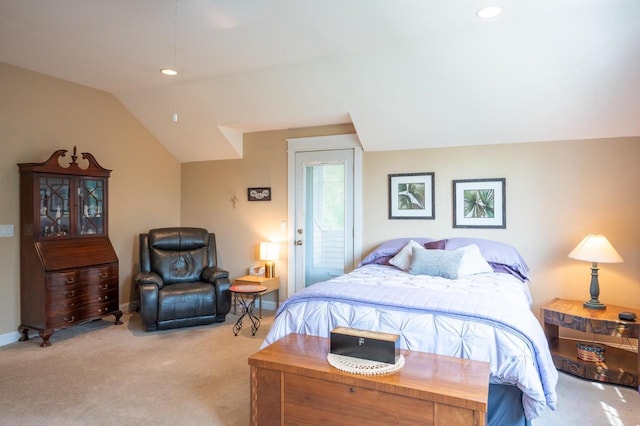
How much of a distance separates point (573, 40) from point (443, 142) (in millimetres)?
1473

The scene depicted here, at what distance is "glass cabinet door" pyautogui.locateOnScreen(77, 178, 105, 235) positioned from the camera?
419 centimetres

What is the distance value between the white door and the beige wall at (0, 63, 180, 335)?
194cm

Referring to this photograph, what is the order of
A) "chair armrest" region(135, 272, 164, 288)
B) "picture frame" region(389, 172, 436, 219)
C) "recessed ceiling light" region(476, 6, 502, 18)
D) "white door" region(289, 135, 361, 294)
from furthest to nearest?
"white door" region(289, 135, 361, 294)
"picture frame" region(389, 172, 436, 219)
"chair armrest" region(135, 272, 164, 288)
"recessed ceiling light" region(476, 6, 502, 18)

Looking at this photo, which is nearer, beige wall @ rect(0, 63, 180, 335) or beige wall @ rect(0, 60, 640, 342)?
beige wall @ rect(0, 60, 640, 342)

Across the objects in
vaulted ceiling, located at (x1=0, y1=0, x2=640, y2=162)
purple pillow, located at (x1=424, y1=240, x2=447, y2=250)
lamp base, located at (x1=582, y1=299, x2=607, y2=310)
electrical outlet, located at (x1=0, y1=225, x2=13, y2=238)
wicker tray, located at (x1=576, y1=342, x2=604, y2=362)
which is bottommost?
wicker tray, located at (x1=576, y1=342, x2=604, y2=362)

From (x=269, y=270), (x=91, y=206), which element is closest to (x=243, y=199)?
(x=269, y=270)

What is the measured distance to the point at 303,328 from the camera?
2525mm

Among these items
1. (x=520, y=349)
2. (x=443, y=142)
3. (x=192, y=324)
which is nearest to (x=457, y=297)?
(x=520, y=349)

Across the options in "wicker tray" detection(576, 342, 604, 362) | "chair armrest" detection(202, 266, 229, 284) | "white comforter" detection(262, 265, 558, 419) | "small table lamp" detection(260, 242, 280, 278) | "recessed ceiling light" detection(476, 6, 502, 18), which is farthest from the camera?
"small table lamp" detection(260, 242, 280, 278)

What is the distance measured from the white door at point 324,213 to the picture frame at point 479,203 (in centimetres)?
111

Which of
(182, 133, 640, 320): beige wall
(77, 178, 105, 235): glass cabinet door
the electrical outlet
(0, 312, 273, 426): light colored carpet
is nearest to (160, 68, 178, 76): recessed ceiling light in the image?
(77, 178, 105, 235): glass cabinet door

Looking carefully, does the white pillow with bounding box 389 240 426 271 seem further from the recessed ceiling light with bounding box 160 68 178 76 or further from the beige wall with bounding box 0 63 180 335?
the beige wall with bounding box 0 63 180 335

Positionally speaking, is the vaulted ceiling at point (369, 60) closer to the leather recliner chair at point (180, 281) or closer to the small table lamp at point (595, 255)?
the small table lamp at point (595, 255)

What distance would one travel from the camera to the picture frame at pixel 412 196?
4266 millimetres
